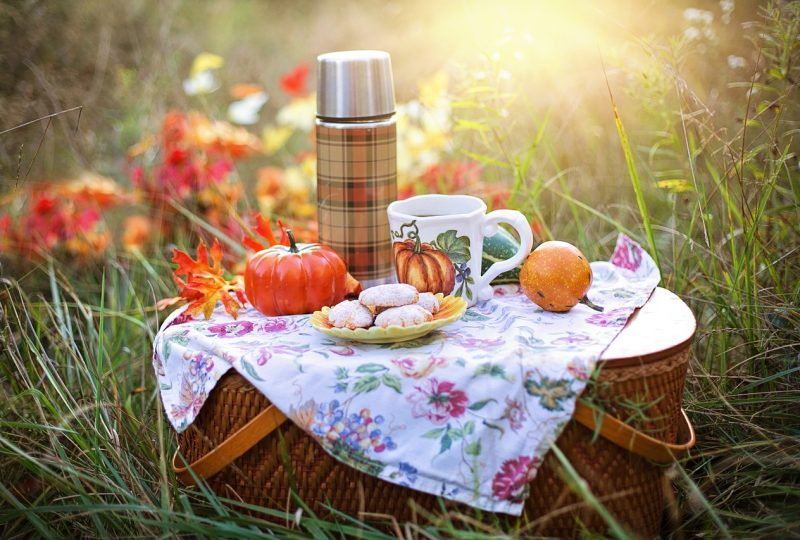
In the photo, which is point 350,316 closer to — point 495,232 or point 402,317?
point 402,317

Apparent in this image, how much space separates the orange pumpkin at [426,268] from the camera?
1.70m

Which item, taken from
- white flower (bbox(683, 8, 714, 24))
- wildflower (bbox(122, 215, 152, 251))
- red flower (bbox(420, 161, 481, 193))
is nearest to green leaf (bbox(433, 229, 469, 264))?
red flower (bbox(420, 161, 481, 193))

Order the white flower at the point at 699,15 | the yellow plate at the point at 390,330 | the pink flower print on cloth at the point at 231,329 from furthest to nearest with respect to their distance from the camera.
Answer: the white flower at the point at 699,15, the pink flower print on cloth at the point at 231,329, the yellow plate at the point at 390,330

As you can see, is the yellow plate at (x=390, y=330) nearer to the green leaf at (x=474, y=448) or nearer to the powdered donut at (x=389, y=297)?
the powdered donut at (x=389, y=297)

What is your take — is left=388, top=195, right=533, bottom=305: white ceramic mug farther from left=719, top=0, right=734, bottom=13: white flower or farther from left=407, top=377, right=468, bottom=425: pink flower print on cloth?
left=719, top=0, right=734, bottom=13: white flower

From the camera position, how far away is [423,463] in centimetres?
139

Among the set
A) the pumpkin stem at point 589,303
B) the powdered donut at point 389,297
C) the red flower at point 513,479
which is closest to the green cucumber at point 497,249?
the pumpkin stem at point 589,303

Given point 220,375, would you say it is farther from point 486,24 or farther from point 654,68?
point 486,24

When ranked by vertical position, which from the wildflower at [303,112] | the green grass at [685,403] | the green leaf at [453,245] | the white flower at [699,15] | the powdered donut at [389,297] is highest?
the white flower at [699,15]

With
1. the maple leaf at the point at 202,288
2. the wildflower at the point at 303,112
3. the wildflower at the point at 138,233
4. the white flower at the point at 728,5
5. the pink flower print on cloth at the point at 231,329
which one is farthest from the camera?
the wildflower at the point at 303,112

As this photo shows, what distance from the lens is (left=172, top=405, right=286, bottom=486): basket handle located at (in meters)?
1.45

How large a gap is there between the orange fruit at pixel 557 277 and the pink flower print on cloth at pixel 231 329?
0.61 m

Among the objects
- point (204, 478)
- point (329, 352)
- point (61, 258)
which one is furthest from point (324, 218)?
point (61, 258)

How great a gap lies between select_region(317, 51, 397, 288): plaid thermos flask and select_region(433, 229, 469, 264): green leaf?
0.84 feet
